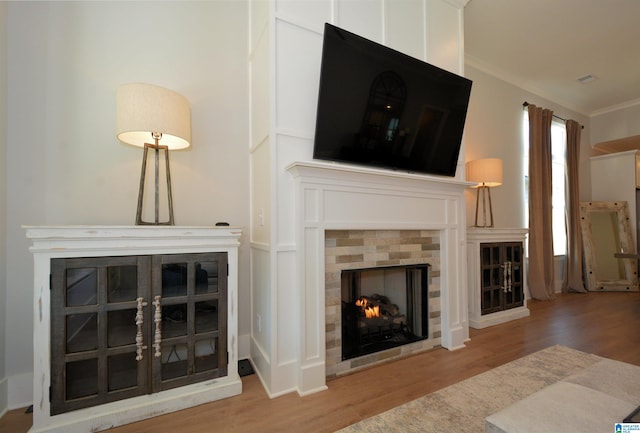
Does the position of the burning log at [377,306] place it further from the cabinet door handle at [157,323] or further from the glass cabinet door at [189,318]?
the cabinet door handle at [157,323]

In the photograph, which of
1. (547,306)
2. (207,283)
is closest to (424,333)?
(207,283)

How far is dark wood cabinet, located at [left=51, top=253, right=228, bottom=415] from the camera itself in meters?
1.44

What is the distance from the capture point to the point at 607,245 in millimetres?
4934

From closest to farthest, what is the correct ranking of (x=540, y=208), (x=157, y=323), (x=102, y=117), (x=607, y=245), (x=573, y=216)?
(x=157, y=323) < (x=102, y=117) < (x=540, y=208) < (x=573, y=216) < (x=607, y=245)

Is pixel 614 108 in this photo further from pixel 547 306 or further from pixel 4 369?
pixel 4 369

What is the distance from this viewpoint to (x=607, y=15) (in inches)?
114

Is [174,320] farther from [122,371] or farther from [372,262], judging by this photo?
[372,262]

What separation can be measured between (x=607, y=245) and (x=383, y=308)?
516 centimetres

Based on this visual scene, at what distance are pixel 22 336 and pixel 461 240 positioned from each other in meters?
3.28

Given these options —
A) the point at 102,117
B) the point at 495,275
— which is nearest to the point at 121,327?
the point at 102,117

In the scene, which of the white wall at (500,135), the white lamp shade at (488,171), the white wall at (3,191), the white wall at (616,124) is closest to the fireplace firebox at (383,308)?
the white lamp shade at (488,171)

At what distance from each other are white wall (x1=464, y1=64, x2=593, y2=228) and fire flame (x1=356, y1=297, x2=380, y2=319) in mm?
1996

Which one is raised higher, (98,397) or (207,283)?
(207,283)

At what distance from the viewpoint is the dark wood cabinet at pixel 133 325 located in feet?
4.73
